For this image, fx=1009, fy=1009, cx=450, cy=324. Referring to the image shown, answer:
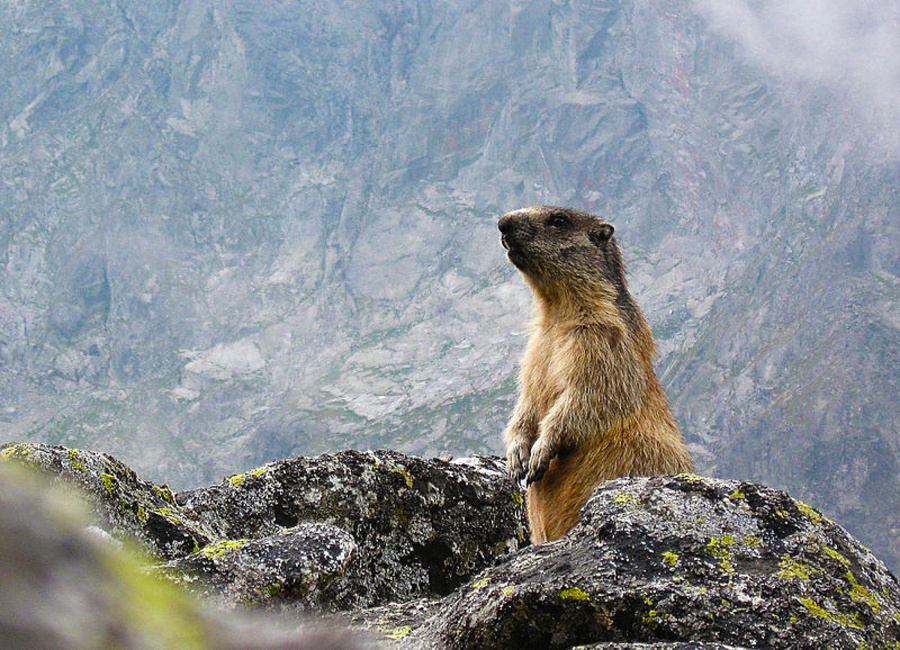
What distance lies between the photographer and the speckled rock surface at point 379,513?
10.6 m

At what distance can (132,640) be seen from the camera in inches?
84.4

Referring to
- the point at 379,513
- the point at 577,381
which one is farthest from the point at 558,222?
the point at 379,513

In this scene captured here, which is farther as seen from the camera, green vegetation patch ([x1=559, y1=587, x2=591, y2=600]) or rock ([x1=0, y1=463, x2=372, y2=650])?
green vegetation patch ([x1=559, y1=587, x2=591, y2=600])

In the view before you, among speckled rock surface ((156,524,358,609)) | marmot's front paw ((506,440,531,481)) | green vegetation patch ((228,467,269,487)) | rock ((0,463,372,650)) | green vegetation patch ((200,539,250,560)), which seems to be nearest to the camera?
rock ((0,463,372,650))

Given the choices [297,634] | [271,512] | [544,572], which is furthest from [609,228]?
[297,634]

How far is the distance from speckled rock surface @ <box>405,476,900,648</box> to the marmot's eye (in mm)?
7620

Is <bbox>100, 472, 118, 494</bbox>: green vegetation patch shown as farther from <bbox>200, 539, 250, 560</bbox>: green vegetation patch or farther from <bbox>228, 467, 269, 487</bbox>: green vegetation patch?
<bbox>228, 467, 269, 487</bbox>: green vegetation patch

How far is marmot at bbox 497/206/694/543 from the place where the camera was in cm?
1193

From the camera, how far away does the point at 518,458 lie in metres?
12.8

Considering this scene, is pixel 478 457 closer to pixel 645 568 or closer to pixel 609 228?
pixel 609 228

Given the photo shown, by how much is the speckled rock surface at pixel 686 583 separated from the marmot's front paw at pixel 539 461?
409 cm

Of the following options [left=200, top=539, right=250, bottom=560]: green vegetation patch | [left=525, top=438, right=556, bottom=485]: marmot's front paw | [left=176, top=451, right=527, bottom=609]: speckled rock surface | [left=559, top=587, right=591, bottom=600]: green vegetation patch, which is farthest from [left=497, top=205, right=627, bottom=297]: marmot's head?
[left=559, top=587, right=591, bottom=600]: green vegetation patch

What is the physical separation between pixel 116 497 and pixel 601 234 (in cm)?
880

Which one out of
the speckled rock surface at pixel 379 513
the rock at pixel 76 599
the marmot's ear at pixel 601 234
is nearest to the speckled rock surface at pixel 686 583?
the speckled rock surface at pixel 379 513
